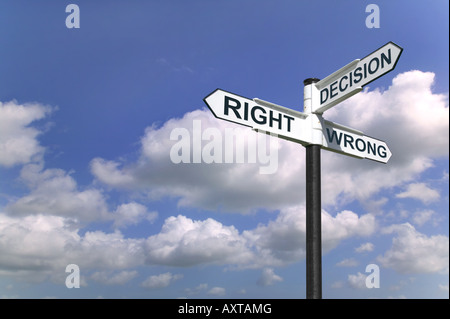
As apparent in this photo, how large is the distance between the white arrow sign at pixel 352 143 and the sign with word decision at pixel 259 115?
1.40 feet

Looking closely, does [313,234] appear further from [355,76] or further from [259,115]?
[355,76]

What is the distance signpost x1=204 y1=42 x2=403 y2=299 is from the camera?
18.2ft

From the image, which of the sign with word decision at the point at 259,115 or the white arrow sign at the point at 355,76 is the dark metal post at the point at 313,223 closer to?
the sign with word decision at the point at 259,115

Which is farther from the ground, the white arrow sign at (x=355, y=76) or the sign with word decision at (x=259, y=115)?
the white arrow sign at (x=355, y=76)

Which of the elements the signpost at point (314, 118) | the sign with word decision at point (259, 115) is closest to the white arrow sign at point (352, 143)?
the signpost at point (314, 118)

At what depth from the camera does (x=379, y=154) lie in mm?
6844

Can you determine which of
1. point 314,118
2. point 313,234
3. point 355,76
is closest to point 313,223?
point 313,234

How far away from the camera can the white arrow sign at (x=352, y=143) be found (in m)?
6.34

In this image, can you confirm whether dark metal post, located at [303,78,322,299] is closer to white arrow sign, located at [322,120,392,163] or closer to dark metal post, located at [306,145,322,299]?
dark metal post, located at [306,145,322,299]

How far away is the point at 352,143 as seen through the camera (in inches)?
260

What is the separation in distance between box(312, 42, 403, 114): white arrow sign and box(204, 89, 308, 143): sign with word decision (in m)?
0.43
